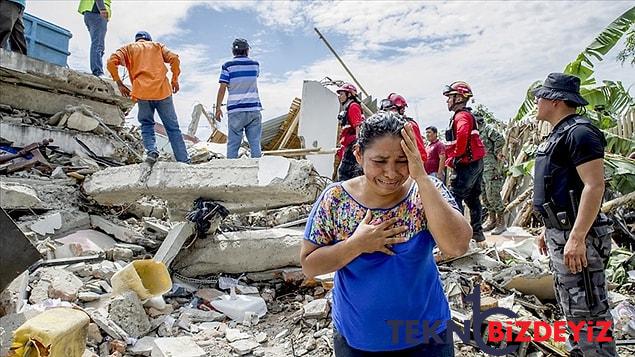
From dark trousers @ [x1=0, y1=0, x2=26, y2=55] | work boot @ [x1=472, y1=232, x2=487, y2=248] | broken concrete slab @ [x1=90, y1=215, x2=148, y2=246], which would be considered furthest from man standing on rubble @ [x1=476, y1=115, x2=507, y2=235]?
dark trousers @ [x1=0, y1=0, x2=26, y2=55]

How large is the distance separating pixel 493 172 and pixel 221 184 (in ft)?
15.1

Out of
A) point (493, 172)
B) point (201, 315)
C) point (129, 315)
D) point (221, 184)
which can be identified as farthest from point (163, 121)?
point (493, 172)

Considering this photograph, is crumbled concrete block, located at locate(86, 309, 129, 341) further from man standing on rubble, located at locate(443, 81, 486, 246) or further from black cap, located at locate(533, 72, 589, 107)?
man standing on rubble, located at locate(443, 81, 486, 246)

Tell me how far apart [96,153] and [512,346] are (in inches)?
254

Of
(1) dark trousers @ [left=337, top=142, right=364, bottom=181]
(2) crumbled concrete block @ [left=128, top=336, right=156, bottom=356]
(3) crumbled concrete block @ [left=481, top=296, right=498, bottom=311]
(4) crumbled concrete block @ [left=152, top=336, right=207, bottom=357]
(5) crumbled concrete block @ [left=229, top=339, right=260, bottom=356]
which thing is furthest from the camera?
(1) dark trousers @ [left=337, top=142, right=364, bottom=181]

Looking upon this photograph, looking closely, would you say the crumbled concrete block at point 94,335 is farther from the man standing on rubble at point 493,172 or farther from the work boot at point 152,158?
the man standing on rubble at point 493,172

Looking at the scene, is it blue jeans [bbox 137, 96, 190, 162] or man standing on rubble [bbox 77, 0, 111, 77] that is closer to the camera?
blue jeans [bbox 137, 96, 190, 162]

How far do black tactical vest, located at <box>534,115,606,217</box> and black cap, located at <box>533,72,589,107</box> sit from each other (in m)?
0.11

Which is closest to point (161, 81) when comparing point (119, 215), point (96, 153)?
point (119, 215)

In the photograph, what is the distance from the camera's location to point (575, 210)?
2.53 m

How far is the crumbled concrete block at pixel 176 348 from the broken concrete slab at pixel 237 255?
1384 mm

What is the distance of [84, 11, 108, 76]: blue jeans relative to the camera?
21.0 ft

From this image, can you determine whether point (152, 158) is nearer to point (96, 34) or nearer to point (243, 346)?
point (243, 346)

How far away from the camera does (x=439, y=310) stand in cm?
165
